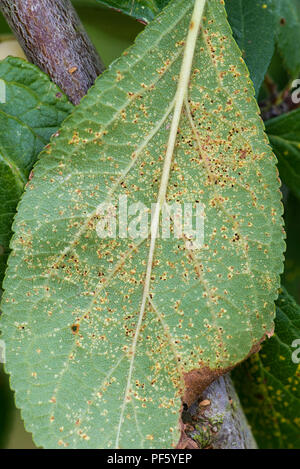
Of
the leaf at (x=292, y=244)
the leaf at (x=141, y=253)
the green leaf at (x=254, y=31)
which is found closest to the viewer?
the leaf at (x=141, y=253)

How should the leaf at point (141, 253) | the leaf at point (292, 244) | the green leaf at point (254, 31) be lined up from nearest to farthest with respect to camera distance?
the leaf at point (141, 253)
the green leaf at point (254, 31)
the leaf at point (292, 244)

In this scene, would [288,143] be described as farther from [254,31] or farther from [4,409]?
[4,409]

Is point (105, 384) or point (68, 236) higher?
point (68, 236)

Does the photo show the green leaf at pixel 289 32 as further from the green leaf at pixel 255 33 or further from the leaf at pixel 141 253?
the leaf at pixel 141 253

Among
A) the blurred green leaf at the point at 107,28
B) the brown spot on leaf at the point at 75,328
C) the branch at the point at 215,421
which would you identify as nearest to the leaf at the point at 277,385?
the branch at the point at 215,421
